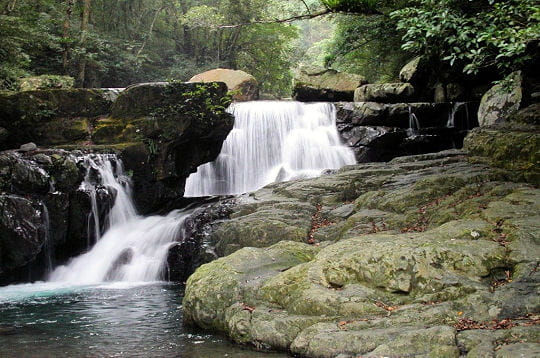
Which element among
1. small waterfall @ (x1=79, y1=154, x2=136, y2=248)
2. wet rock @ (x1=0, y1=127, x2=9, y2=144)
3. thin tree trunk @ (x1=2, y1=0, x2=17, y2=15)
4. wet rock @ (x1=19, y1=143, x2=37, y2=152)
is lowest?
small waterfall @ (x1=79, y1=154, x2=136, y2=248)

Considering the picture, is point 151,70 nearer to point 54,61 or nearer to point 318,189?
point 54,61

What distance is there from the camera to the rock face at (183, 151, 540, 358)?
4074 millimetres

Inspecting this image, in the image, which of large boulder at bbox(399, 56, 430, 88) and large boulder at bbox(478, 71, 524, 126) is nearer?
large boulder at bbox(478, 71, 524, 126)

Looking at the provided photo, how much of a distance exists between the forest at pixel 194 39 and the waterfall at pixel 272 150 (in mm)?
3181

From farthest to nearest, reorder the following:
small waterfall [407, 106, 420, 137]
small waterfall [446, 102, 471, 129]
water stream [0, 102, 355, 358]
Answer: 1. small waterfall [446, 102, 471, 129]
2. small waterfall [407, 106, 420, 137]
3. water stream [0, 102, 355, 358]

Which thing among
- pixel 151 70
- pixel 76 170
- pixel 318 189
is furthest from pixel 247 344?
pixel 151 70

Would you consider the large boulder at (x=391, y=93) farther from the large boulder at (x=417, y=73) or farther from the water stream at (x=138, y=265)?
the water stream at (x=138, y=265)

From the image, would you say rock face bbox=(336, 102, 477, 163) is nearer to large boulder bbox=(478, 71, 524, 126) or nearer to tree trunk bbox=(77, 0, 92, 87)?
large boulder bbox=(478, 71, 524, 126)

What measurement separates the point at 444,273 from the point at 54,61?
20278mm

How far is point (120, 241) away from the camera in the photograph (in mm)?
11414

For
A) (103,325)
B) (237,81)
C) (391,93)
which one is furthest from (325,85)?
(103,325)

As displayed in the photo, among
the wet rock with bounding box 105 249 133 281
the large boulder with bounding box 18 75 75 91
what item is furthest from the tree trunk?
the wet rock with bounding box 105 249 133 281

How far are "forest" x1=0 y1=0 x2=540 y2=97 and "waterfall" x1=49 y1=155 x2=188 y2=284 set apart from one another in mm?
4439

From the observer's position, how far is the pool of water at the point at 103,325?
505cm
